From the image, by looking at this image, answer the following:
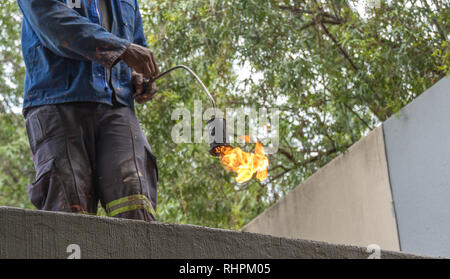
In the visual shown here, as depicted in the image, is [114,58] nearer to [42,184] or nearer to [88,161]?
[88,161]

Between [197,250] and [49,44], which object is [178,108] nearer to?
[49,44]

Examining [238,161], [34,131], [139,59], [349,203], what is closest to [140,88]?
[139,59]

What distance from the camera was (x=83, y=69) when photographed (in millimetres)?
2691

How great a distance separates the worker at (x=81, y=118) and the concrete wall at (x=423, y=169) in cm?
329

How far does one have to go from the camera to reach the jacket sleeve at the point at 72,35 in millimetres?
2535

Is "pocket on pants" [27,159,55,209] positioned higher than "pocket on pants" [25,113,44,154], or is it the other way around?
"pocket on pants" [25,113,44,154]

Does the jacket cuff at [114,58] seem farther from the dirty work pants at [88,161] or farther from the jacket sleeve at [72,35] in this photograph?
the dirty work pants at [88,161]

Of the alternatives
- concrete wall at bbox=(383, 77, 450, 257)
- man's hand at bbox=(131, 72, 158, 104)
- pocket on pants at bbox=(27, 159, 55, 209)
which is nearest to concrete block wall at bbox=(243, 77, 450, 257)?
concrete wall at bbox=(383, 77, 450, 257)

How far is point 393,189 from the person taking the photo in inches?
247

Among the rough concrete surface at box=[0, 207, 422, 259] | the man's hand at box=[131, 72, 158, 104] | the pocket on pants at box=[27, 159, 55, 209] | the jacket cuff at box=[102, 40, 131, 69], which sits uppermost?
the man's hand at box=[131, 72, 158, 104]

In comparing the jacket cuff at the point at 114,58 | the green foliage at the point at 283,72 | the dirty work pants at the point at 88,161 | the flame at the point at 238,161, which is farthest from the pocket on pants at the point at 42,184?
the green foliage at the point at 283,72

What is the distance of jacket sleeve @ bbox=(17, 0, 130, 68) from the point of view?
2535mm

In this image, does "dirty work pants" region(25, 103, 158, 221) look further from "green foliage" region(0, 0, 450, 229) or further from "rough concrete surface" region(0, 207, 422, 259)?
"green foliage" region(0, 0, 450, 229)
